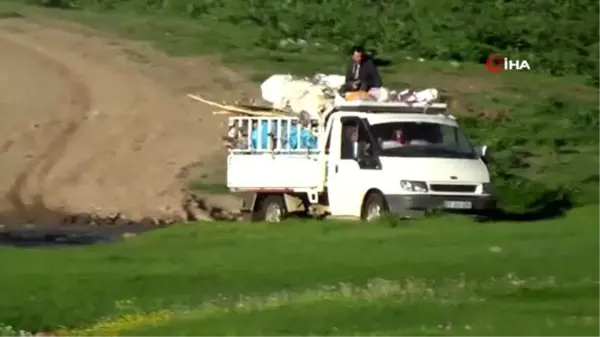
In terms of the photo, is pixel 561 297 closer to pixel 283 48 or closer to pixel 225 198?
pixel 225 198

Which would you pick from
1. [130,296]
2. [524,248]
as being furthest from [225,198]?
A: [130,296]

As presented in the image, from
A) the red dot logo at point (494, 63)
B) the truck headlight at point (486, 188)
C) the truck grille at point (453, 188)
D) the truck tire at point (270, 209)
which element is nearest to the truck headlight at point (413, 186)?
the truck grille at point (453, 188)

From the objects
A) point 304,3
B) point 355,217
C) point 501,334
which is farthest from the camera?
point 304,3

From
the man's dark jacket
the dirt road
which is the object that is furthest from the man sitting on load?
the dirt road

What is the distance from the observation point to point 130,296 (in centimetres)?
1897

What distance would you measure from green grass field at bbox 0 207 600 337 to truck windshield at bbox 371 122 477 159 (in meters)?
1.34

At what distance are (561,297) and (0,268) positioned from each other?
772cm

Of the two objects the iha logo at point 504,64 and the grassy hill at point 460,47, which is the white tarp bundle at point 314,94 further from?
the iha logo at point 504,64

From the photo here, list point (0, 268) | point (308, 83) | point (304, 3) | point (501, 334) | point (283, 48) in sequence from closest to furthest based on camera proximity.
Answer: point (501, 334)
point (0, 268)
point (308, 83)
point (283, 48)
point (304, 3)

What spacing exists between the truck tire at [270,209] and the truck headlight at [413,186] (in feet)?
11.0

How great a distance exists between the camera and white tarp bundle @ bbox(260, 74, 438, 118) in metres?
28.9

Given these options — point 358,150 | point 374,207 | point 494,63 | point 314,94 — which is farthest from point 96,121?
point 374,207

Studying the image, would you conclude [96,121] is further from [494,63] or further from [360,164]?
[360,164]

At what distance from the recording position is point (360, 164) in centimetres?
2745
